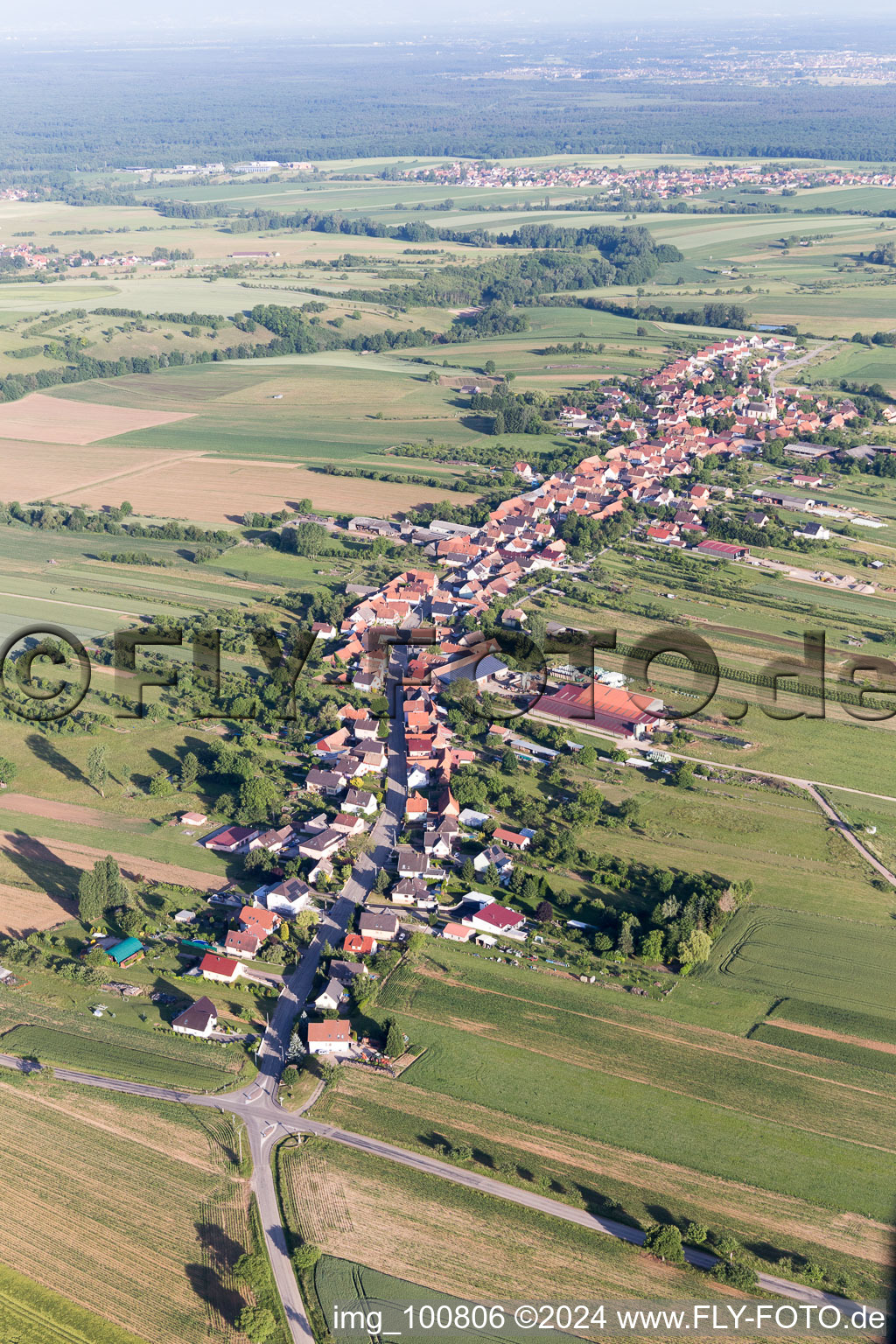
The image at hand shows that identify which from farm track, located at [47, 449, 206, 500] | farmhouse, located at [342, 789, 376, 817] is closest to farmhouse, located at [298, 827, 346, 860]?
farmhouse, located at [342, 789, 376, 817]

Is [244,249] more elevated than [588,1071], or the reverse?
[244,249]

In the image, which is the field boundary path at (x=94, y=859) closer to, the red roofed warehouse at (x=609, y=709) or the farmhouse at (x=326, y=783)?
the farmhouse at (x=326, y=783)

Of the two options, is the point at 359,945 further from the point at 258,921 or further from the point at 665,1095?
the point at 665,1095

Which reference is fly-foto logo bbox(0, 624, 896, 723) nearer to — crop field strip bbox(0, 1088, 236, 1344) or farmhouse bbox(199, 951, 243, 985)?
farmhouse bbox(199, 951, 243, 985)

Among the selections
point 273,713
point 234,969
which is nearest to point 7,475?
point 273,713

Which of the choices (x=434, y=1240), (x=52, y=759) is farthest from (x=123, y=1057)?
(x=52, y=759)

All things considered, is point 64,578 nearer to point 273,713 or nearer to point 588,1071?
point 273,713
